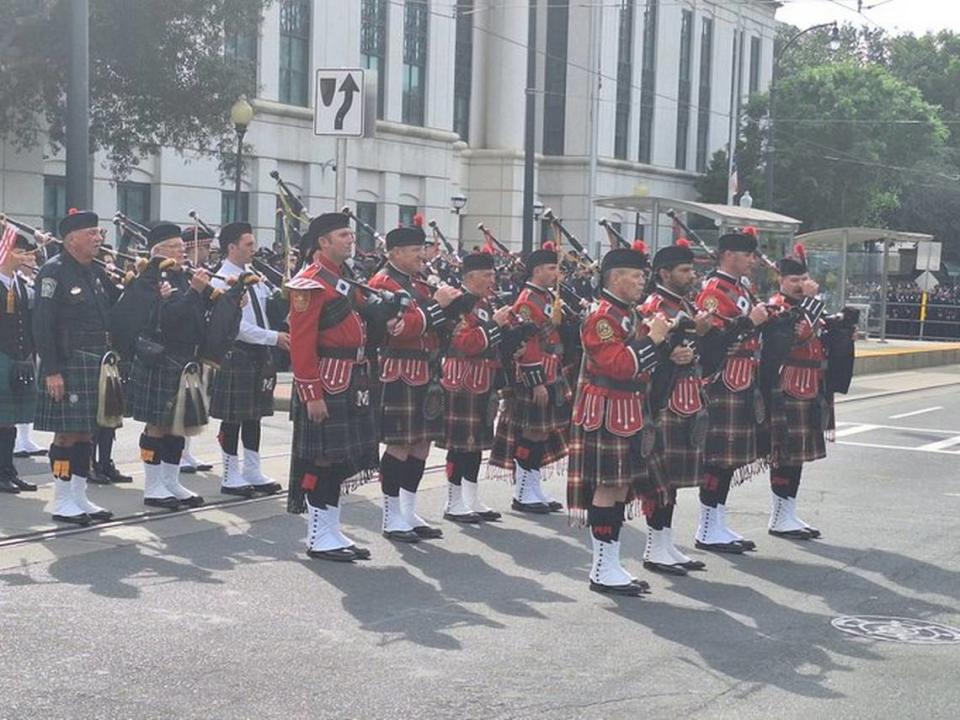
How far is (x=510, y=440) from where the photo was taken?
1010 centimetres

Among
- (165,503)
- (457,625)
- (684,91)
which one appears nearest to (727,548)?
(457,625)

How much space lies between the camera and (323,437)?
26.3ft

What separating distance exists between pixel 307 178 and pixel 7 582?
1127 inches

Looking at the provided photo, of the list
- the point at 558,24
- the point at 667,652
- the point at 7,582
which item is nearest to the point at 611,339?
the point at 667,652

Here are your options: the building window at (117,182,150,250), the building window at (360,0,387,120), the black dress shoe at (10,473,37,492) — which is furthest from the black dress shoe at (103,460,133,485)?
the building window at (360,0,387,120)

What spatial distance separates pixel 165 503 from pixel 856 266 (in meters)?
24.4

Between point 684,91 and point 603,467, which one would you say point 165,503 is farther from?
point 684,91

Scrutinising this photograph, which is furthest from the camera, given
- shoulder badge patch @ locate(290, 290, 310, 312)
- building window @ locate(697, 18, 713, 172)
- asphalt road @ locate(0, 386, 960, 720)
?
building window @ locate(697, 18, 713, 172)

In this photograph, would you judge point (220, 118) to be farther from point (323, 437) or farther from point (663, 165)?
point (663, 165)

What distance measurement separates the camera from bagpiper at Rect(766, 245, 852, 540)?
912 cm

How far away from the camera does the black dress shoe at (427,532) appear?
8.95 m

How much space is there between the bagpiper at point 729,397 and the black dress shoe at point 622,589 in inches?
56.8

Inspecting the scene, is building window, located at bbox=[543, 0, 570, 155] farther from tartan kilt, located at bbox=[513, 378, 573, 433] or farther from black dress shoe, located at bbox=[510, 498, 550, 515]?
black dress shoe, located at bbox=[510, 498, 550, 515]

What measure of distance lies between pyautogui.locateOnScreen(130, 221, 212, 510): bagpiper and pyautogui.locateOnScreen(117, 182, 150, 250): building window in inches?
825
